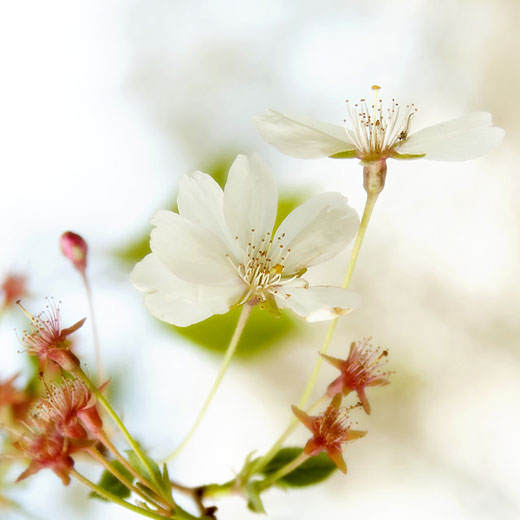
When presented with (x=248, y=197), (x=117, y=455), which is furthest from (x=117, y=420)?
(x=248, y=197)

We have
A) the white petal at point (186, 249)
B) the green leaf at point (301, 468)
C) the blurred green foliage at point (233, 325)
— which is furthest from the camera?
the blurred green foliage at point (233, 325)

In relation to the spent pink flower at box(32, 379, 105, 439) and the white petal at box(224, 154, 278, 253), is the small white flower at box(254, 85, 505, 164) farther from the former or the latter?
the spent pink flower at box(32, 379, 105, 439)

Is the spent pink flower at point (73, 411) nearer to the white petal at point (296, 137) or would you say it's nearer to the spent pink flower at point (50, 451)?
the spent pink flower at point (50, 451)

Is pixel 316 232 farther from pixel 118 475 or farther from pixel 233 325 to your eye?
pixel 233 325

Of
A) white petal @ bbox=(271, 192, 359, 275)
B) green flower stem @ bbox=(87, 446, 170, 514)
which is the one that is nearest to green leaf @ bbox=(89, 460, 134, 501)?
green flower stem @ bbox=(87, 446, 170, 514)

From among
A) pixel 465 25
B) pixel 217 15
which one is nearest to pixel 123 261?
pixel 217 15

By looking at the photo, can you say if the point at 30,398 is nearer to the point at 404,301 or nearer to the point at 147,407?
the point at 147,407

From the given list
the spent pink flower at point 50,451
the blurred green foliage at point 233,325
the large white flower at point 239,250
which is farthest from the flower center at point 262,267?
the blurred green foliage at point 233,325
